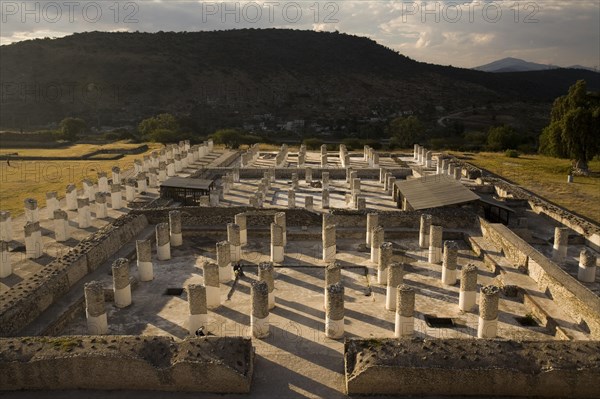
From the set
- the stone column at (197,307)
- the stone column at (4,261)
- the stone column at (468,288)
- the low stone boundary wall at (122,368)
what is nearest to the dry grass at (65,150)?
the stone column at (4,261)

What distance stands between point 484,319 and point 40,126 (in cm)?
7663

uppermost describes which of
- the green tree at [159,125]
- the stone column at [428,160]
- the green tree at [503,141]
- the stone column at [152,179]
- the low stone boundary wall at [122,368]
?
the green tree at [159,125]

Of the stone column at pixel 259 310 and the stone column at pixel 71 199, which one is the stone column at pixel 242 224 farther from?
the stone column at pixel 71 199

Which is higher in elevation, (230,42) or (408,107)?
(230,42)

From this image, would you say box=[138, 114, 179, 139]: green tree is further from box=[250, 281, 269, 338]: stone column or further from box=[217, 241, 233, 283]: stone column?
box=[250, 281, 269, 338]: stone column

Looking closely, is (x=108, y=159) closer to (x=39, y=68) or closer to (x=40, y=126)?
(x=40, y=126)

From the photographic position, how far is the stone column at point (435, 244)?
54.9ft

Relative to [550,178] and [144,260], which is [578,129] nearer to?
[550,178]

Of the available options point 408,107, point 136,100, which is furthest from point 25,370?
point 408,107

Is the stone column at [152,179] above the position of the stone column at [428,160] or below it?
below

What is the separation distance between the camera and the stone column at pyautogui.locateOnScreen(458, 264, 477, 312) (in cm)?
1327

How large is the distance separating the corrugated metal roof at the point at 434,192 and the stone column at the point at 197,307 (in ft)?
37.2

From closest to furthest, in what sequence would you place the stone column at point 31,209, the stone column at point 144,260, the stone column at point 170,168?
the stone column at point 144,260 < the stone column at point 31,209 < the stone column at point 170,168

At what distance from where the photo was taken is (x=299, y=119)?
80.9 meters
